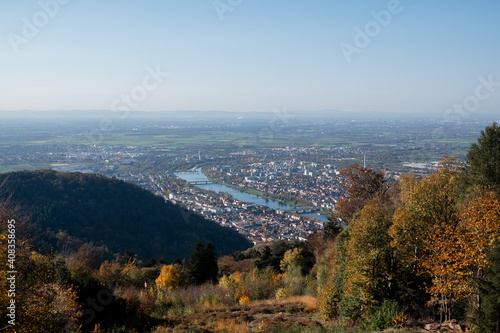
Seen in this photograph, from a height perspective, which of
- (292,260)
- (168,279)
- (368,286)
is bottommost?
(168,279)

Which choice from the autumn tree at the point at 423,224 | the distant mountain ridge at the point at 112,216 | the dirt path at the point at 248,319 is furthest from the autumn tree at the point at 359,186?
the distant mountain ridge at the point at 112,216

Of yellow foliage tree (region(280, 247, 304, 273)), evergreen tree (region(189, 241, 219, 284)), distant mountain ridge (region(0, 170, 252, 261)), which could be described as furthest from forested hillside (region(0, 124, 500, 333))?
distant mountain ridge (region(0, 170, 252, 261))

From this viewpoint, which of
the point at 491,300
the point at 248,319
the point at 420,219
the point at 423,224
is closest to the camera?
the point at 491,300

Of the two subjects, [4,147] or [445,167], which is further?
[4,147]

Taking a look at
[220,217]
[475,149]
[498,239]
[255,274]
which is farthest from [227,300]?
[220,217]

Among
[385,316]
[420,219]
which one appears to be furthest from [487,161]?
[385,316]

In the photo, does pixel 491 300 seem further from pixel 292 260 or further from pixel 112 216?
pixel 112 216

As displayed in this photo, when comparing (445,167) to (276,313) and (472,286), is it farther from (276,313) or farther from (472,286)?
(276,313)
